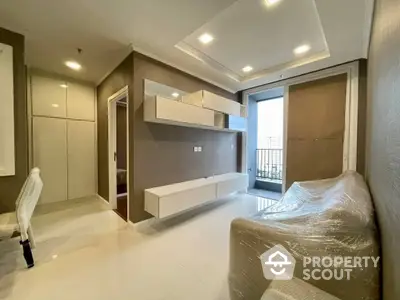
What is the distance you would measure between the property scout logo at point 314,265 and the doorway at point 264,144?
4278 mm

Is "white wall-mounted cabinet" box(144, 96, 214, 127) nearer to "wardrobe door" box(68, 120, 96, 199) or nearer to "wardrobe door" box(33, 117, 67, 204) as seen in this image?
"wardrobe door" box(68, 120, 96, 199)

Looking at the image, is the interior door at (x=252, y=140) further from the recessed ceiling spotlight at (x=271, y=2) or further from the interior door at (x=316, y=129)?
the recessed ceiling spotlight at (x=271, y=2)

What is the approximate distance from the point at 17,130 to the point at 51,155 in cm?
166

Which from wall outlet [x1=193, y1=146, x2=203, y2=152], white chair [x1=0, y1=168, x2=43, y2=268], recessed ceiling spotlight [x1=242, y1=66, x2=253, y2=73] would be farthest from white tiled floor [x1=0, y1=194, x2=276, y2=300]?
recessed ceiling spotlight [x1=242, y1=66, x2=253, y2=73]

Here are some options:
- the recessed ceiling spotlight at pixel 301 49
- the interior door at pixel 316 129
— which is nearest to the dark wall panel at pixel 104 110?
the recessed ceiling spotlight at pixel 301 49

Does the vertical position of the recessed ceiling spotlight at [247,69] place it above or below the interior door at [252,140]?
above

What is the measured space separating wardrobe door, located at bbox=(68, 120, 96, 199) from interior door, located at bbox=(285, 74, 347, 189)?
4.45 m

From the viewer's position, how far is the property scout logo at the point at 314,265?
98 cm

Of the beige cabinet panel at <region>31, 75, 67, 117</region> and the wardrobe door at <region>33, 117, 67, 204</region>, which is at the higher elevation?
the beige cabinet panel at <region>31, 75, 67, 117</region>

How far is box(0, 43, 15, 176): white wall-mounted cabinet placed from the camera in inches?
87.2

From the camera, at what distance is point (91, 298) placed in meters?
1.49

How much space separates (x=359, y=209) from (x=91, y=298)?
2.05 meters

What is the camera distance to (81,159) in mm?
4203

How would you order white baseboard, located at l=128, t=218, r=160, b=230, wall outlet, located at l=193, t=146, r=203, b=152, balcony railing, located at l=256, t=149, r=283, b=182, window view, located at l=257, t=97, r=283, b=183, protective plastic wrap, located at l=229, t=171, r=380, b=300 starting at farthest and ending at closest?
balcony railing, located at l=256, t=149, r=283, b=182 < window view, located at l=257, t=97, r=283, b=183 < wall outlet, located at l=193, t=146, r=203, b=152 < white baseboard, located at l=128, t=218, r=160, b=230 < protective plastic wrap, located at l=229, t=171, r=380, b=300
